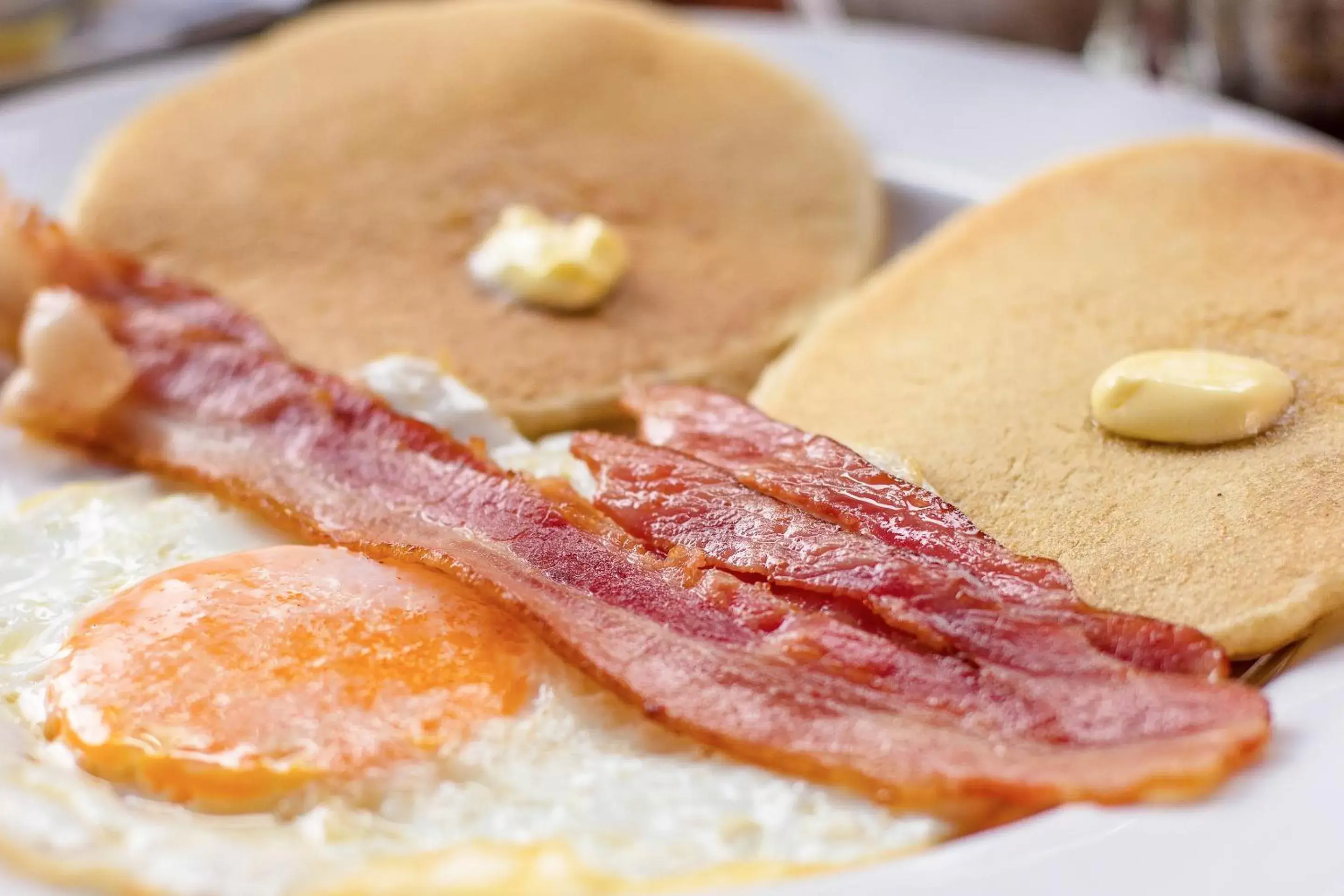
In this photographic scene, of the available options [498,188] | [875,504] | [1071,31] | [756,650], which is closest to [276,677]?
[756,650]

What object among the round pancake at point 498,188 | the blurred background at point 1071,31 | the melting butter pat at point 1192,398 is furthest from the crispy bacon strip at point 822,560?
the blurred background at point 1071,31

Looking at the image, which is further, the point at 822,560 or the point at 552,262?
the point at 552,262

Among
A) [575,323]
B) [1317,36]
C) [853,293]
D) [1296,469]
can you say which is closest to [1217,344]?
[1296,469]

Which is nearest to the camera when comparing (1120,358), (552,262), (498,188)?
(1120,358)

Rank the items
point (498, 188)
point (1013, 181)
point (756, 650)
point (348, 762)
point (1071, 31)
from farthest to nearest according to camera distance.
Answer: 1. point (1071, 31)
2. point (1013, 181)
3. point (498, 188)
4. point (756, 650)
5. point (348, 762)

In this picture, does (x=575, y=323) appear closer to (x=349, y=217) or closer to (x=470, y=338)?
(x=470, y=338)

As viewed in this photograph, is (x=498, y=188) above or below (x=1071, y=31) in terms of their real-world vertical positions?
below

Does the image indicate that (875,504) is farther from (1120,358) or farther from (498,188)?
(498,188)
